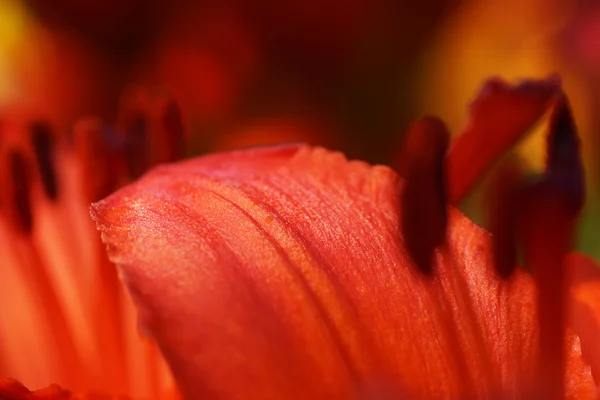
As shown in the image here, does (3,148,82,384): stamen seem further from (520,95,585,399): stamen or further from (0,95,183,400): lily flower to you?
(520,95,585,399): stamen

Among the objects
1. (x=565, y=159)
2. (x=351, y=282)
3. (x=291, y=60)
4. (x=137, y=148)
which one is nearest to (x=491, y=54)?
(x=291, y=60)

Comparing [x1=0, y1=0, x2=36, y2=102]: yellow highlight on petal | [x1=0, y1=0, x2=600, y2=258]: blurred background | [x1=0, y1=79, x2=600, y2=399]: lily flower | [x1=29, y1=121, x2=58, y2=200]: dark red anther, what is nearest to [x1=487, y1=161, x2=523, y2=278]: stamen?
[x1=0, y1=79, x2=600, y2=399]: lily flower

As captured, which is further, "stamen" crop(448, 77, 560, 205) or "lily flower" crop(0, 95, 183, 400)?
"lily flower" crop(0, 95, 183, 400)

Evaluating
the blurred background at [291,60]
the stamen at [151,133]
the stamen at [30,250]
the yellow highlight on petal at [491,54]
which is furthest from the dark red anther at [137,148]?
the yellow highlight on petal at [491,54]

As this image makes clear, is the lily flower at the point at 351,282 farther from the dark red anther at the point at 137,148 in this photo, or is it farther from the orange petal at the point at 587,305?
the dark red anther at the point at 137,148

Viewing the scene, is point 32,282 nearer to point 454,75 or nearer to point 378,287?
point 378,287
